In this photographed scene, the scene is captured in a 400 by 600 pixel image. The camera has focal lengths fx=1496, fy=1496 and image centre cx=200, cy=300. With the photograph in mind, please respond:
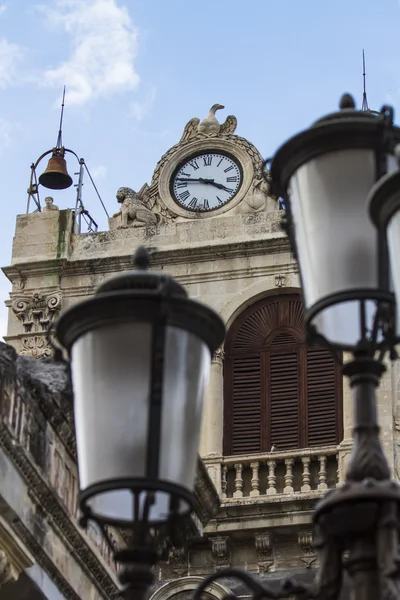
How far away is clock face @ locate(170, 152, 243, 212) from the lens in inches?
1060

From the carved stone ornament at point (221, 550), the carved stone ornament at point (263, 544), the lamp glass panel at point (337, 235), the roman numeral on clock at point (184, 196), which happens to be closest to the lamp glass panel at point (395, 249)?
the lamp glass panel at point (337, 235)

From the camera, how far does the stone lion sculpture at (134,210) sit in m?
26.8

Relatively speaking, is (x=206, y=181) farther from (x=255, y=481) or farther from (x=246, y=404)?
(x=255, y=481)

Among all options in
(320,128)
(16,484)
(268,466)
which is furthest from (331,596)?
(268,466)

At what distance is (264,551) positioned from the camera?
22.7 metres

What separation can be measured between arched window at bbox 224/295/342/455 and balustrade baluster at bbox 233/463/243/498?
606 mm

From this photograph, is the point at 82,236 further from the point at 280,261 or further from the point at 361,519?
the point at 361,519

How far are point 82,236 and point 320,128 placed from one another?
20.5 metres

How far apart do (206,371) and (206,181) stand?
21.2m

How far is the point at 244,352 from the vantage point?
82.9 feet

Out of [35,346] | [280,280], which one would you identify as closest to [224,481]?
→ [280,280]

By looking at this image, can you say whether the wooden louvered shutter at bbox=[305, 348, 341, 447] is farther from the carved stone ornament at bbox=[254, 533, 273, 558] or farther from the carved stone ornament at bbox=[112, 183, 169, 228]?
the carved stone ornament at bbox=[112, 183, 169, 228]

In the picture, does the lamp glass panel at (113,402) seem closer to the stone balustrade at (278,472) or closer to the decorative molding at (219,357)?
the stone balustrade at (278,472)

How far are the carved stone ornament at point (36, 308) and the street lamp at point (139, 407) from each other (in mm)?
20017
